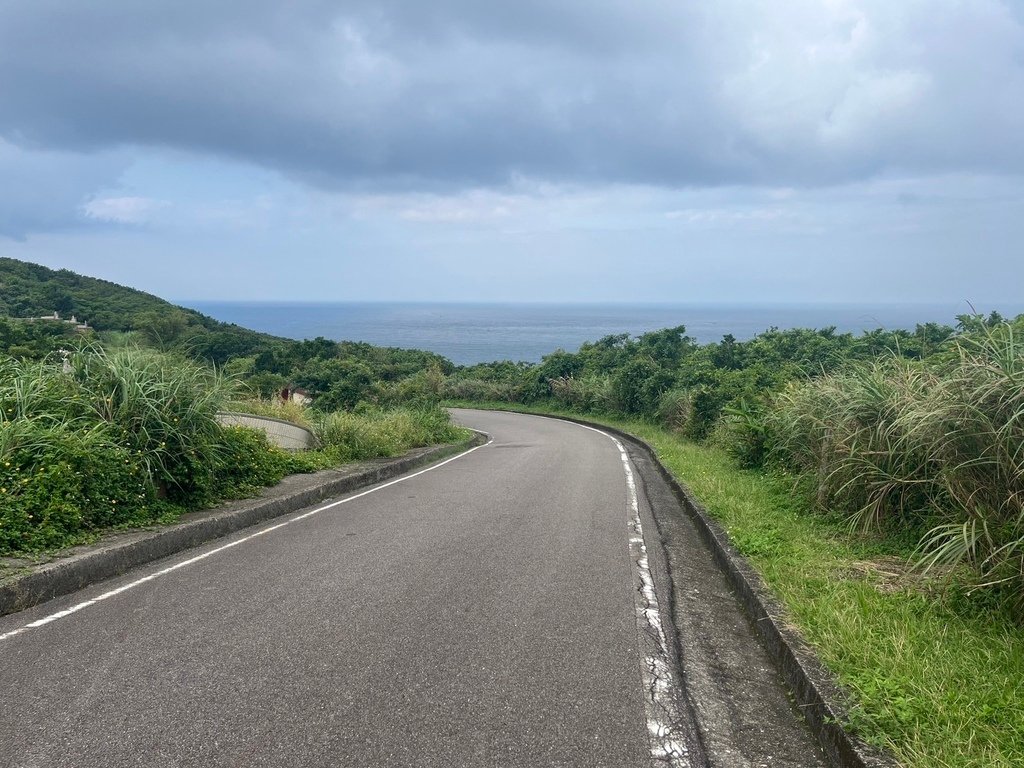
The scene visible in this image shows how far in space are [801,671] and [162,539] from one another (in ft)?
18.1

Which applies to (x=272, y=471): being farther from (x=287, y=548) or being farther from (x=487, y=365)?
(x=487, y=365)

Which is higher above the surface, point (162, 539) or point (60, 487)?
point (60, 487)

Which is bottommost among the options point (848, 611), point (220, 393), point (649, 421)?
point (649, 421)

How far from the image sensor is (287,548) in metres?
7.24

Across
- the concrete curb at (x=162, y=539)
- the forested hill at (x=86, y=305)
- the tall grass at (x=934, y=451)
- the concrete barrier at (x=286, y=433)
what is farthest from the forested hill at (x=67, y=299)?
the tall grass at (x=934, y=451)

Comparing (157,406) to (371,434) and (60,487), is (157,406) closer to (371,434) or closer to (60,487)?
(60,487)

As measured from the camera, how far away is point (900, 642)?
4375 mm

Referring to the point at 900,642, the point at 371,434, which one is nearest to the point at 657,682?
the point at 900,642

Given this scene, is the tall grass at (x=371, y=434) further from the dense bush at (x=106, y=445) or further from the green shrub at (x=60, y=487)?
the green shrub at (x=60, y=487)

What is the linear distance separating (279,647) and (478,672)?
125cm

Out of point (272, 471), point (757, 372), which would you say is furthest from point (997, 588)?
point (757, 372)

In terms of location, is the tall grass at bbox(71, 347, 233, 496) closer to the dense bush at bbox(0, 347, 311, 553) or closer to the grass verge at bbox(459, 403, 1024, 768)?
the dense bush at bbox(0, 347, 311, 553)

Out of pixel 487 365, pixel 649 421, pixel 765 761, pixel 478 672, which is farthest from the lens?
pixel 487 365

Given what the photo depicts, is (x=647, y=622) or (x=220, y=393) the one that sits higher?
(x=220, y=393)
